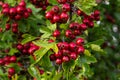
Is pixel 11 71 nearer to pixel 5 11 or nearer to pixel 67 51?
pixel 5 11

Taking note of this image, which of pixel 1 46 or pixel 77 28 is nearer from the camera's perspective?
pixel 77 28

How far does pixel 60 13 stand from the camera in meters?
3.91

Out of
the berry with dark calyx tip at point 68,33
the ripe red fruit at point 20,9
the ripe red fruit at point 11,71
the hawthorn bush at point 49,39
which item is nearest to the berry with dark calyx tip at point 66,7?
the hawthorn bush at point 49,39

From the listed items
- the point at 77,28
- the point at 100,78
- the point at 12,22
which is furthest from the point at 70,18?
the point at 100,78

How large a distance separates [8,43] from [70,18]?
1077 millimetres

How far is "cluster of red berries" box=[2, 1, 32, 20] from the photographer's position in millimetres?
4527

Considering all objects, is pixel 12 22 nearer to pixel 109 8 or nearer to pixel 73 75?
pixel 73 75

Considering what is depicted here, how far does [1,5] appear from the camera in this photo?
4.77m

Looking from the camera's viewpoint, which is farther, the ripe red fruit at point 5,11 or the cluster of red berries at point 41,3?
the cluster of red berries at point 41,3

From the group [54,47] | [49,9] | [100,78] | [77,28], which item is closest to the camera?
[54,47]

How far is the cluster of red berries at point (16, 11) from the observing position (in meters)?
4.53

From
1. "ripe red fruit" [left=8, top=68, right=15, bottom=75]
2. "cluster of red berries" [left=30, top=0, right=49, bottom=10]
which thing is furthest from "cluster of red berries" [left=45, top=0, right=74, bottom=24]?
"cluster of red berries" [left=30, top=0, right=49, bottom=10]

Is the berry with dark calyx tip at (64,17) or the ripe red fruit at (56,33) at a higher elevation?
the berry with dark calyx tip at (64,17)

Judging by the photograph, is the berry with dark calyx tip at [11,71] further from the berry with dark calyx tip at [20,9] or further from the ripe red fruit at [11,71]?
the berry with dark calyx tip at [20,9]
